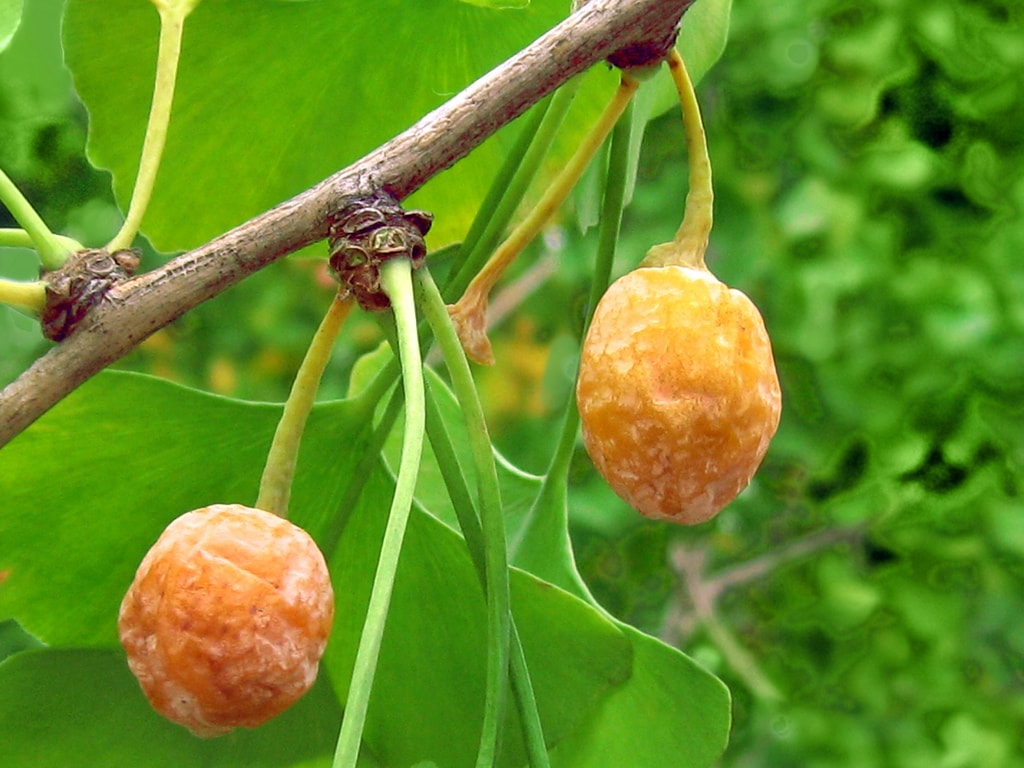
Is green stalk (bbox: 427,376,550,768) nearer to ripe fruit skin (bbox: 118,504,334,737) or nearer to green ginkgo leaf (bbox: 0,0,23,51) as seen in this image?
ripe fruit skin (bbox: 118,504,334,737)

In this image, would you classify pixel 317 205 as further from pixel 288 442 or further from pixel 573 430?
pixel 573 430

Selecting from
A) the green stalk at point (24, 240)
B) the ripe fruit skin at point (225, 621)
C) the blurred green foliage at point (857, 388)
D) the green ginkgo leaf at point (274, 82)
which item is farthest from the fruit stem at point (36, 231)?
the blurred green foliage at point (857, 388)

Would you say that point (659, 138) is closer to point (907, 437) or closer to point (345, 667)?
point (907, 437)

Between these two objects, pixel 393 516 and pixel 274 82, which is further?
pixel 274 82

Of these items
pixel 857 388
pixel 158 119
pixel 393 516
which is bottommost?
pixel 857 388

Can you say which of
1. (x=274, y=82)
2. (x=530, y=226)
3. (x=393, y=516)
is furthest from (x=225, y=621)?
(x=274, y=82)
